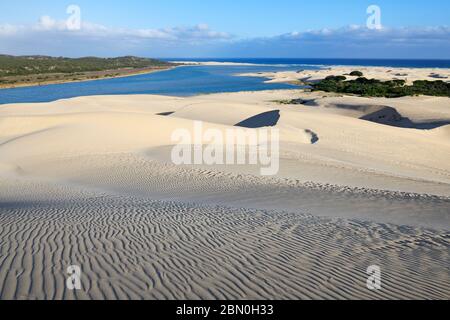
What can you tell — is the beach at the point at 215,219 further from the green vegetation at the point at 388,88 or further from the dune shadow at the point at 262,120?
the green vegetation at the point at 388,88

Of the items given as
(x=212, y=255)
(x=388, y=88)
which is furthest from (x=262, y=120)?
(x=388, y=88)

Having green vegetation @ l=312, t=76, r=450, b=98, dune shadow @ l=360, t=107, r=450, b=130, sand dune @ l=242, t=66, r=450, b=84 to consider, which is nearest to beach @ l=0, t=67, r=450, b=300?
dune shadow @ l=360, t=107, r=450, b=130

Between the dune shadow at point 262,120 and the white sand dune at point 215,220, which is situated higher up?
the dune shadow at point 262,120

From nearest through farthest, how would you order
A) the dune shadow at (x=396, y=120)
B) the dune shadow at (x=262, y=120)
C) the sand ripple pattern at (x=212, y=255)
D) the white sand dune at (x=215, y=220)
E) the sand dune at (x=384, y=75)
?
the sand ripple pattern at (x=212, y=255), the white sand dune at (x=215, y=220), the dune shadow at (x=262, y=120), the dune shadow at (x=396, y=120), the sand dune at (x=384, y=75)

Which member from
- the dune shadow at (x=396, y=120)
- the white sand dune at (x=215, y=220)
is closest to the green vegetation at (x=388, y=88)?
the dune shadow at (x=396, y=120)

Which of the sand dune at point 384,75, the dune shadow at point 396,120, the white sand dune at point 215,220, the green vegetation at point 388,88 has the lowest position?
the white sand dune at point 215,220

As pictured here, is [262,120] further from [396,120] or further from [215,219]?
[215,219]
